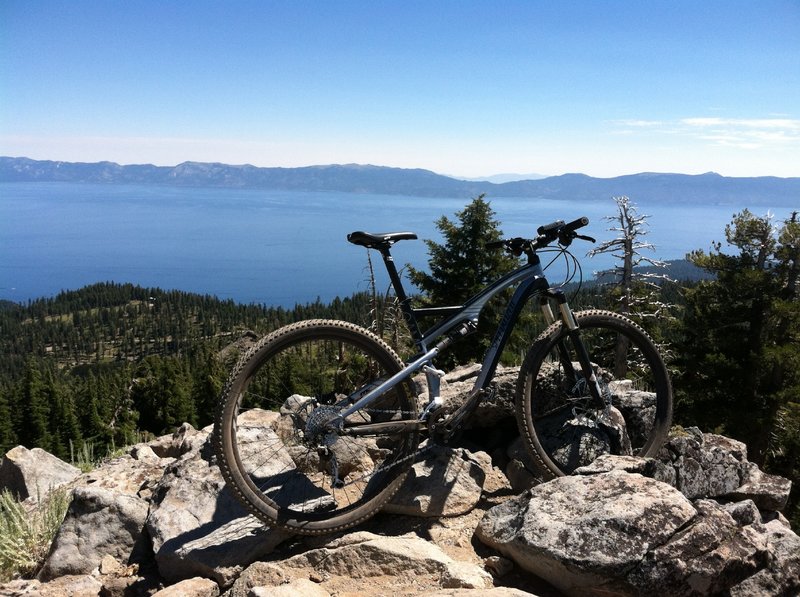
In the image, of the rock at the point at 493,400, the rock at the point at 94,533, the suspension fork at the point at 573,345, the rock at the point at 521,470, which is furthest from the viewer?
the rock at the point at 493,400

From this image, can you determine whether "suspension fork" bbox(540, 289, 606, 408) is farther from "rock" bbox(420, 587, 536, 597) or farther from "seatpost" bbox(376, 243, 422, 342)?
"rock" bbox(420, 587, 536, 597)

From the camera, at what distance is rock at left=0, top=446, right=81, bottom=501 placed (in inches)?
265

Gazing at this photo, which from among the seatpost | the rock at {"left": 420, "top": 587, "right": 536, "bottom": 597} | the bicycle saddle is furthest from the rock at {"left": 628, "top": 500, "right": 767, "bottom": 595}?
the bicycle saddle

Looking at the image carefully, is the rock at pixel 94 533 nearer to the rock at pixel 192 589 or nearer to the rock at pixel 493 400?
the rock at pixel 192 589

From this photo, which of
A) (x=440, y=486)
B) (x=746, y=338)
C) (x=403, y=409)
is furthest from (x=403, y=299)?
(x=746, y=338)

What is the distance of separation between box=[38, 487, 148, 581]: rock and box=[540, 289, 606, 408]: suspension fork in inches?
136

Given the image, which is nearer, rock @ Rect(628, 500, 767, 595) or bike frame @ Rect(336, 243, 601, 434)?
rock @ Rect(628, 500, 767, 595)

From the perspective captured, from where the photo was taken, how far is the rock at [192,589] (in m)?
3.21

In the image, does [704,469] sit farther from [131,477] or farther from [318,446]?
[131,477]

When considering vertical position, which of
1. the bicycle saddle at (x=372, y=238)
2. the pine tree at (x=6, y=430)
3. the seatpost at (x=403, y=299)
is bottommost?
the pine tree at (x=6, y=430)

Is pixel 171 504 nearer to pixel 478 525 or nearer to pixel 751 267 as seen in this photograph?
pixel 478 525

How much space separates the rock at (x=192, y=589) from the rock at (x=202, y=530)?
9cm

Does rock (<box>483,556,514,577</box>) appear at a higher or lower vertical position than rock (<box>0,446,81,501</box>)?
higher

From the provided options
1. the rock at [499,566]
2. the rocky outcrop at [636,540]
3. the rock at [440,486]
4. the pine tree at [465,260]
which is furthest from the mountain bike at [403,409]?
the pine tree at [465,260]
